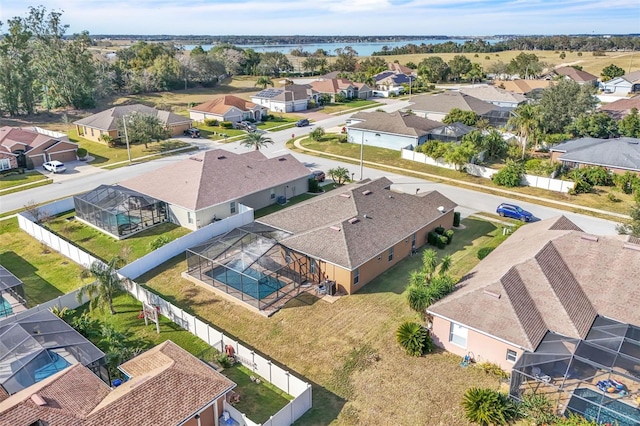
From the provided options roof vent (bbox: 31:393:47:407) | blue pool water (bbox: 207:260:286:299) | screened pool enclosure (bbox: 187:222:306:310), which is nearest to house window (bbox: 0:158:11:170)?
screened pool enclosure (bbox: 187:222:306:310)

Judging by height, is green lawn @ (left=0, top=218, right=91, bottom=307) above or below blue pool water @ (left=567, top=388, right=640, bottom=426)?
below

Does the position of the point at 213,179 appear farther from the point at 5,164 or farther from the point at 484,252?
the point at 5,164

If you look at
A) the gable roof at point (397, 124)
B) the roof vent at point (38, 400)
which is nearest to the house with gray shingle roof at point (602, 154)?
the gable roof at point (397, 124)

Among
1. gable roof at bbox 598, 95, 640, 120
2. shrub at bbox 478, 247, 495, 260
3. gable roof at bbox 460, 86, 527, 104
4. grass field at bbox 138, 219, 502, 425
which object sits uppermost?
gable roof at bbox 460, 86, 527, 104

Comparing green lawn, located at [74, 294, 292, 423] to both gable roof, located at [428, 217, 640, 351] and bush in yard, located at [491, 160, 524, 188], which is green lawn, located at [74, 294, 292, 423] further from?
bush in yard, located at [491, 160, 524, 188]

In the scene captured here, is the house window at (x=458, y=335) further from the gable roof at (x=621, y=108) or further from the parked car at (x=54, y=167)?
the gable roof at (x=621, y=108)

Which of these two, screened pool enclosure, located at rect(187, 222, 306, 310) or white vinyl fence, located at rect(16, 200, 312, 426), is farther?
screened pool enclosure, located at rect(187, 222, 306, 310)

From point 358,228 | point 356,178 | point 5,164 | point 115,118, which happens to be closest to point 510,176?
point 356,178

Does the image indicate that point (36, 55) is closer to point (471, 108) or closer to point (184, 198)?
point (184, 198)

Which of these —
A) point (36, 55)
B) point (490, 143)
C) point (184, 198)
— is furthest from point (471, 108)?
point (36, 55)
